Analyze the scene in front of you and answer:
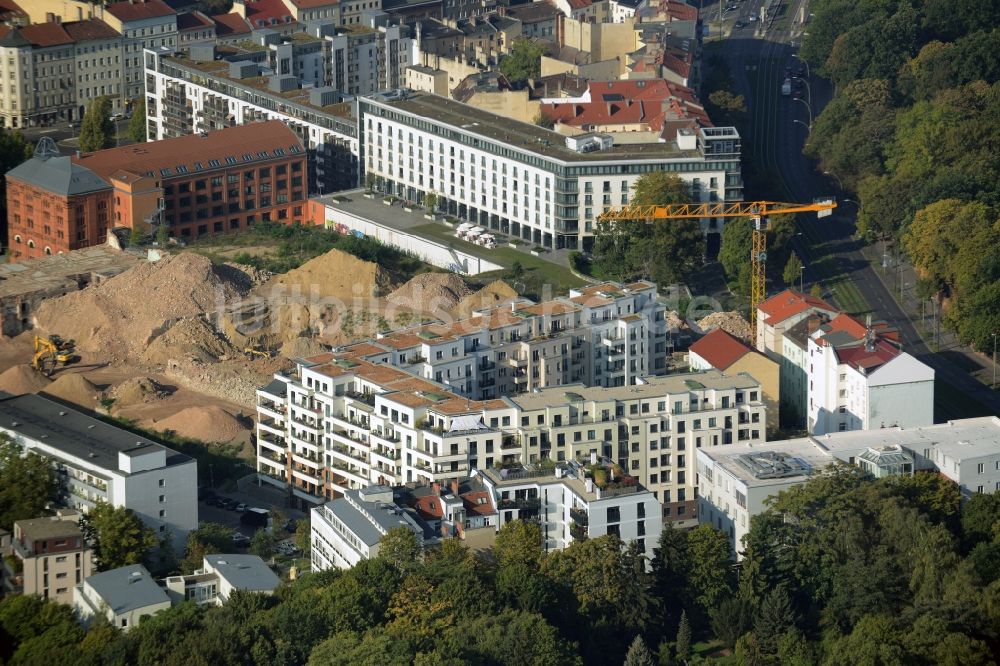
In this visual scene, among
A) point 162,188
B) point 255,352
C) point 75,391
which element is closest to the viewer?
point 75,391

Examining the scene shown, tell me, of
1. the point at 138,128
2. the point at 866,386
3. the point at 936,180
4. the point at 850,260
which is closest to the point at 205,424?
the point at 866,386

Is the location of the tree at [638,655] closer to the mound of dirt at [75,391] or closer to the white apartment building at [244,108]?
the mound of dirt at [75,391]

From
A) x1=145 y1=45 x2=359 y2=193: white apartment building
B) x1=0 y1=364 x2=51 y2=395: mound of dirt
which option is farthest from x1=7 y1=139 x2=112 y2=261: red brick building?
x1=0 y1=364 x2=51 y2=395: mound of dirt

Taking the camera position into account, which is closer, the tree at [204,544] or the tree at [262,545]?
the tree at [204,544]

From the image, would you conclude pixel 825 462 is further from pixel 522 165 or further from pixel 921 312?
pixel 522 165

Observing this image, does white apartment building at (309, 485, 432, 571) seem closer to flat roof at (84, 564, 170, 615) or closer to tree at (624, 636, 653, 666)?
flat roof at (84, 564, 170, 615)

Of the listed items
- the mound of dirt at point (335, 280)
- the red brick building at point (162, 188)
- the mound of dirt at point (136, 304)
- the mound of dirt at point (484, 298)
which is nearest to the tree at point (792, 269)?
the mound of dirt at point (484, 298)
